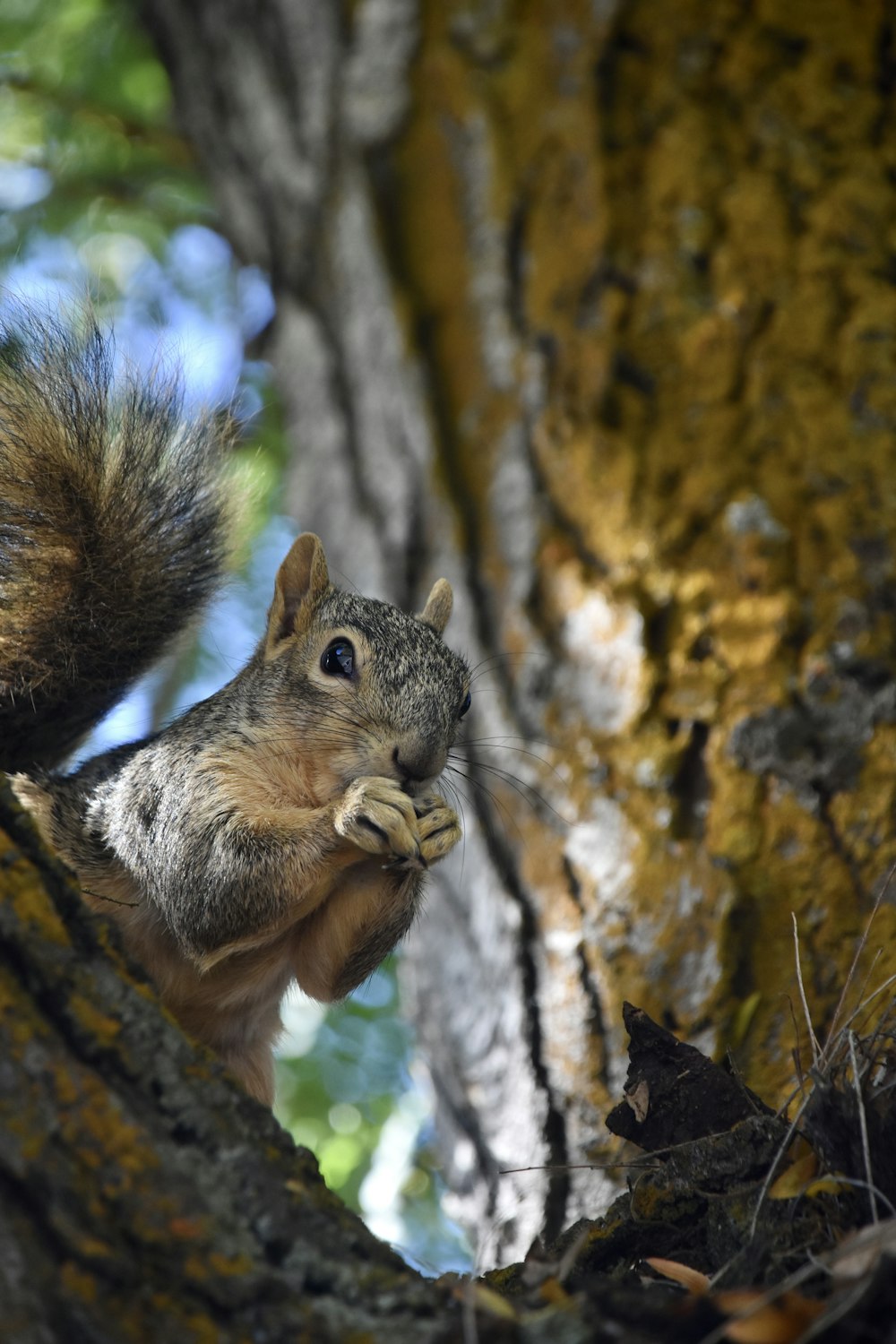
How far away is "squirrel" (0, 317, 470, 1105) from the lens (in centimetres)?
207

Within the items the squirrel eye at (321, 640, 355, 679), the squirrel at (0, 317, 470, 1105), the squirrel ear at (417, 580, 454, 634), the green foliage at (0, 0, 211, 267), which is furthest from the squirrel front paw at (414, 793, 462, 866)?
the green foliage at (0, 0, 211, 267)

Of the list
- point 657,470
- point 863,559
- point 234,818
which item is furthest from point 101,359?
point 863,559

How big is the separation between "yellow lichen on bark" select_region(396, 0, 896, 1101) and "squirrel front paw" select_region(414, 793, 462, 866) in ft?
1.52

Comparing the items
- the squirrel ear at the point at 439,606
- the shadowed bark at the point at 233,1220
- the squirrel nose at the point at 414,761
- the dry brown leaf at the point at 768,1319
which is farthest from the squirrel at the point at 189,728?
the dry brown leaf at the point at 768,1319

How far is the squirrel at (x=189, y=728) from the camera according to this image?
2.07m

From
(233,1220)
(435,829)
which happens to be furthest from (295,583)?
(233,1220)

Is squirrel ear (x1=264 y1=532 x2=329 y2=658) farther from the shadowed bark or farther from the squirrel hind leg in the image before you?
the shadowed bark

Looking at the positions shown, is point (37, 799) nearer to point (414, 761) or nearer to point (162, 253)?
point (414, 761)

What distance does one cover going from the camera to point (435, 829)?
197cm

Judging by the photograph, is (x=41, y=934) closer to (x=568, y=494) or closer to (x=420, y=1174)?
(x=568, y=494)

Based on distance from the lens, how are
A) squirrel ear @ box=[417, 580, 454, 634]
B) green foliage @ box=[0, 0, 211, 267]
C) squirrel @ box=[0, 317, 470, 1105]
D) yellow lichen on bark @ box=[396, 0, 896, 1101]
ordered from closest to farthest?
1. squirrel @ box=[0, 317, 470, 1105]
2. yellow lichen on bark @ box=[396, 0, 896, 1101]
3. squirrel ear @ box=[417, 580, 454, 634]
4. green foliage @ box=[0, 0, 211, 267]

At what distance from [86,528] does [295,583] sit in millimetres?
445

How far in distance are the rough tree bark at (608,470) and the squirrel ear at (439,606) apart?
3.0 inches

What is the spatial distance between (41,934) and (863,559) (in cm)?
169
